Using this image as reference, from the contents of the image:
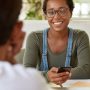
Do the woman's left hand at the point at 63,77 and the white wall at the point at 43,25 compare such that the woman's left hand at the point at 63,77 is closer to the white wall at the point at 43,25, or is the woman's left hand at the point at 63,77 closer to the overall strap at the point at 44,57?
the overall strap at the point at 44,57

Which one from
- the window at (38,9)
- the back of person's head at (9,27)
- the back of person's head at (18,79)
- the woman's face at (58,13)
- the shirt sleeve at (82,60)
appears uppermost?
the back of person's head at (9,27)

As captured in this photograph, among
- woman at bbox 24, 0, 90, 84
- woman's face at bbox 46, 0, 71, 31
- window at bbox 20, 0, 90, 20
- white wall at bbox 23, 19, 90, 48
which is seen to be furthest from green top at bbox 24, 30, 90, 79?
window at bbox 20, 0, 90, 20

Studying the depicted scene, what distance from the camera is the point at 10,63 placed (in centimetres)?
60

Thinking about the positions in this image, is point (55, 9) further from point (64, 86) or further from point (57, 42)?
point (64, 86)

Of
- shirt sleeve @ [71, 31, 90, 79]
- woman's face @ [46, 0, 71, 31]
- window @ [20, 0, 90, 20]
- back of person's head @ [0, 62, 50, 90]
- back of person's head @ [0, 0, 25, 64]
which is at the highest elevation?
back of person's head @ [0, 0, 25, 64]

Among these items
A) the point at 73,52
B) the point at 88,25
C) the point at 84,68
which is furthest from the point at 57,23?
the point at 88,25

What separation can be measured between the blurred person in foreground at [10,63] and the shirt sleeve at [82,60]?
4.07 ft

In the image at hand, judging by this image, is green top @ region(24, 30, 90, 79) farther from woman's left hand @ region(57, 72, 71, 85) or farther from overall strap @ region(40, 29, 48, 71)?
woman's left hand @ region(57, 72, 71, 85)

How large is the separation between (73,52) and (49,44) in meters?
0.21

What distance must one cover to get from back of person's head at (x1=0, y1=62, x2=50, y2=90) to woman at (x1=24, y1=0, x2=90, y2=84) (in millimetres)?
1377

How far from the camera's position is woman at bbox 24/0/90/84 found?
1.99m

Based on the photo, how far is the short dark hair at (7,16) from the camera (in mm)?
531

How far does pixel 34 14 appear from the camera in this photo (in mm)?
3406

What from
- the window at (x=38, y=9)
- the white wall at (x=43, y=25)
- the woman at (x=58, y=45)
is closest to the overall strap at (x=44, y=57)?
the woman at (x=58, y=45)
